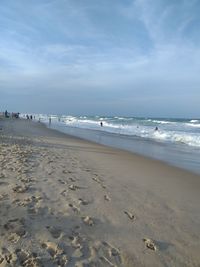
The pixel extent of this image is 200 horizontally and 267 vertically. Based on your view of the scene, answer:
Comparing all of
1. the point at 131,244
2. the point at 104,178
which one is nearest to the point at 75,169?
the point at 104,178

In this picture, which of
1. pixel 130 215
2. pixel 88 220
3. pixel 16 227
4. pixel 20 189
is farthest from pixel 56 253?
pixel 20 189

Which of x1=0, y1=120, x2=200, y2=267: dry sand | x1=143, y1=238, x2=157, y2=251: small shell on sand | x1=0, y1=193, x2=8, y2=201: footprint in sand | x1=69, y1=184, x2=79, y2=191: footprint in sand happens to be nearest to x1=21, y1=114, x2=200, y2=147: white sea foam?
x1=0, y1=120, x2=200, y2=267: dry sand

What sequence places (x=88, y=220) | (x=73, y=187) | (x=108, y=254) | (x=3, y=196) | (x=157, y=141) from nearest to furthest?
(x=108, y=254) → (x=88, y=220) → (x=3, y=196) → (x=73, y=187) → (x=157, y=141)

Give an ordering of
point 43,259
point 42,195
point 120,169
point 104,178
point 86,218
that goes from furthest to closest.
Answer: point 120,169, point 104,178, point 42,195, point 86,218, point 43,259

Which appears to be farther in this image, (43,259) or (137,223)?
(137,223)

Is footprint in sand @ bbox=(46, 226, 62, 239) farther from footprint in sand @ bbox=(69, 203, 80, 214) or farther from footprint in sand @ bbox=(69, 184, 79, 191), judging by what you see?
footprint in sand @ bbox=(69, 184, 79, 191)

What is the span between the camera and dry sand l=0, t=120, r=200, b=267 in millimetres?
4305

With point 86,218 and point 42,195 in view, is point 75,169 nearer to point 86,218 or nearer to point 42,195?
point 42,195

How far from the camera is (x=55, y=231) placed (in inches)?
193

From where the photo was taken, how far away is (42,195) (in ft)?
22.3

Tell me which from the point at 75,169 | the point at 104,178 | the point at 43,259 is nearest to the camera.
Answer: the point at 43,259

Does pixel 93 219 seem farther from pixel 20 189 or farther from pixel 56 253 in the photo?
pixel 20 189

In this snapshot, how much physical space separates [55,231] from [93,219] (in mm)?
932

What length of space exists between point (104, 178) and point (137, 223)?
3.86 meters
